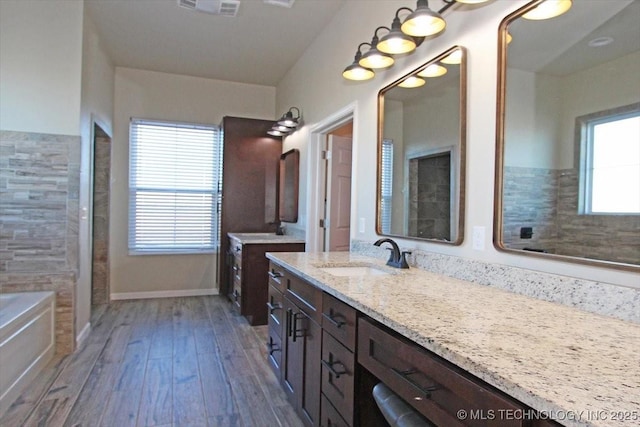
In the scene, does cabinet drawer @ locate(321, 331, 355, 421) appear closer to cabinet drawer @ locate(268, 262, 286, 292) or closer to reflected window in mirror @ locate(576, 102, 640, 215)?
cabinet drawer @ locate(268, 262, 286, 292)

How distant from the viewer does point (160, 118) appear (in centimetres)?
507

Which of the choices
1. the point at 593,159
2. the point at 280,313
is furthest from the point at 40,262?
the point at 593,159

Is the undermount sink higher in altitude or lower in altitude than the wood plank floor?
higher

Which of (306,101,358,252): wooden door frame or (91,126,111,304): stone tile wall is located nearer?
(306,101,358,252): wooden door frame

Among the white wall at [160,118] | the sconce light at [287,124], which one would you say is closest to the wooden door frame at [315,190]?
the sconce light at [287,124]

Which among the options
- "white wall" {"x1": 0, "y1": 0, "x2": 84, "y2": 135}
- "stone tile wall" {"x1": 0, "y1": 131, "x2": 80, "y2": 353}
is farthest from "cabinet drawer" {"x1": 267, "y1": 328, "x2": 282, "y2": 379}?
"white wall" {"x1": 0, "y1": 0, "x2": 84, "y2": 135}

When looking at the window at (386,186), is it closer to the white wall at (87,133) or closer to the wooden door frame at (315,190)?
the wooden door frame at (315,190)

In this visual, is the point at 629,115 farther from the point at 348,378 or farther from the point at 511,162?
the point at 348,378

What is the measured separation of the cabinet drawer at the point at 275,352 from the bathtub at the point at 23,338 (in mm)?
1557

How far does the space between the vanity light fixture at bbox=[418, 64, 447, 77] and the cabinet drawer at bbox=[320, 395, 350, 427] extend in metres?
1.73

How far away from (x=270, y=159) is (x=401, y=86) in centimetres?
285

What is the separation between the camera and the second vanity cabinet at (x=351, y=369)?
89 centimetres

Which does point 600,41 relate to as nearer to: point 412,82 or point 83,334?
point 412,82

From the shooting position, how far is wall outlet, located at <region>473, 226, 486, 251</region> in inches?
68.8
